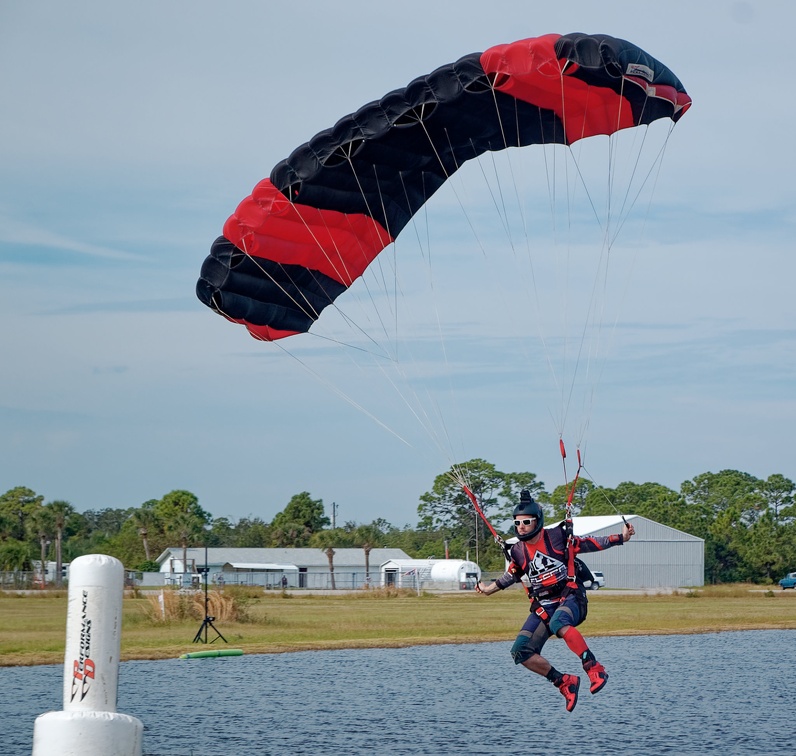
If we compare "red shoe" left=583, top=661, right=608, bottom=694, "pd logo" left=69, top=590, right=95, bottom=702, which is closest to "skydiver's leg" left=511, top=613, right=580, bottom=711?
"red shoe" left=583, top=661, right=608, bottom=694

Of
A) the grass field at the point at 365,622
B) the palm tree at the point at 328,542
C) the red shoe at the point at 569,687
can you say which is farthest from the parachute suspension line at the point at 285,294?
the palm tree at the point at 328,542

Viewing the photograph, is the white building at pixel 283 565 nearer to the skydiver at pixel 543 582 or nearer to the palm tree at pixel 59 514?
the palm tree at pixel 59 514

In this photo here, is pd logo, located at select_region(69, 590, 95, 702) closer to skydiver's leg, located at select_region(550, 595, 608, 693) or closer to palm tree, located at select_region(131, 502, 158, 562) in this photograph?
skydiver's leg, located at select_region(550, 595, 608, 693)

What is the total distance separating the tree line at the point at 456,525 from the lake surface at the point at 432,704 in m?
48.2

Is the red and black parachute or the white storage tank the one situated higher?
the red and black parachute

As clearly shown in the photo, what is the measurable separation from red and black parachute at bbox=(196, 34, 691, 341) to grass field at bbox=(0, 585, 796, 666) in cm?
1410

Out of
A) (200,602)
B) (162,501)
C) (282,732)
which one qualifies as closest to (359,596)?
(200,602)

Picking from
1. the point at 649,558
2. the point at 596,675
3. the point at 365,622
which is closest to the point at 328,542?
the point at 649,558

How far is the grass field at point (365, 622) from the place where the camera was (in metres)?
32.6

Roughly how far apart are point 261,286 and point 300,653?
50.1 ft

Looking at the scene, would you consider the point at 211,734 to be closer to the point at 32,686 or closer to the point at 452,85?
the point at 32,686

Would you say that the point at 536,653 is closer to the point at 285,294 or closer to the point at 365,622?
the point at 285,294

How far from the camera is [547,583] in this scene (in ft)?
43.9

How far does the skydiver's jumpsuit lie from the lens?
13.2 metres
